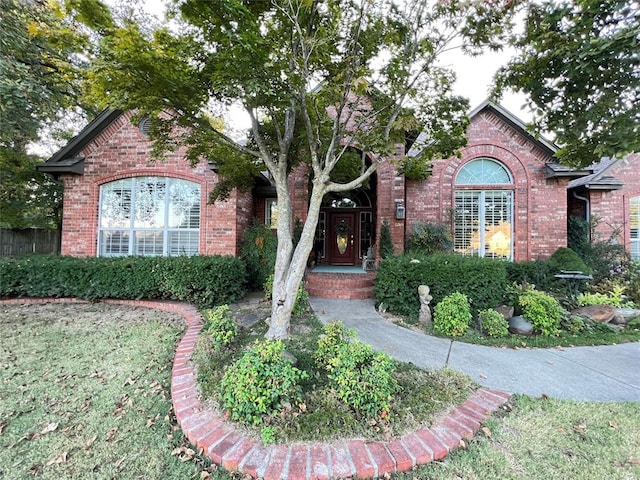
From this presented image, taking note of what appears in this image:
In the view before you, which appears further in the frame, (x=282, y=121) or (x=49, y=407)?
(x=282, y=121)

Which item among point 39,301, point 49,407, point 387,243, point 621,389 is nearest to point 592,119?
point 621,389

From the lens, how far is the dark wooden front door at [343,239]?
12820mm

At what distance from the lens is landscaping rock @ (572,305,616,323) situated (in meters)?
6.09

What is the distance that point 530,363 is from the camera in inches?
161

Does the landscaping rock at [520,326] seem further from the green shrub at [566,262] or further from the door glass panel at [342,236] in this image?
the door glass panel at [342,236]

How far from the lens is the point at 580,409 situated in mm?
2922

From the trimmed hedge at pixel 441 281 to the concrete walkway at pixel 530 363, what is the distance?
94 cm

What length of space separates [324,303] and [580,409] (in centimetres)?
472

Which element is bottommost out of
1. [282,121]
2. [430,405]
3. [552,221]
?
[430,405]

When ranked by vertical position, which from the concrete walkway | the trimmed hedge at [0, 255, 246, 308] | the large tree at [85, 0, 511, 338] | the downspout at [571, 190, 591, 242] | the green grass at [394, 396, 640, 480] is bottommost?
the green grass at [394, 396, 640, 480]

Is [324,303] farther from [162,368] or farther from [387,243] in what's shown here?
[162,368]

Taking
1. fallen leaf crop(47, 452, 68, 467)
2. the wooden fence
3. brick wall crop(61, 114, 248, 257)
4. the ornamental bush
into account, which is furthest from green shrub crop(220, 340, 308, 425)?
the wooden fence

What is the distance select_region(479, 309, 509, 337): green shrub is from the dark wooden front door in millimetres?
7466

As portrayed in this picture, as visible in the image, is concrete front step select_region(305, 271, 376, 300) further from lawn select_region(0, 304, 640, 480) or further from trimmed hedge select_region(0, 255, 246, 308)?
lawn select_region(0, 304, 640, 480)
